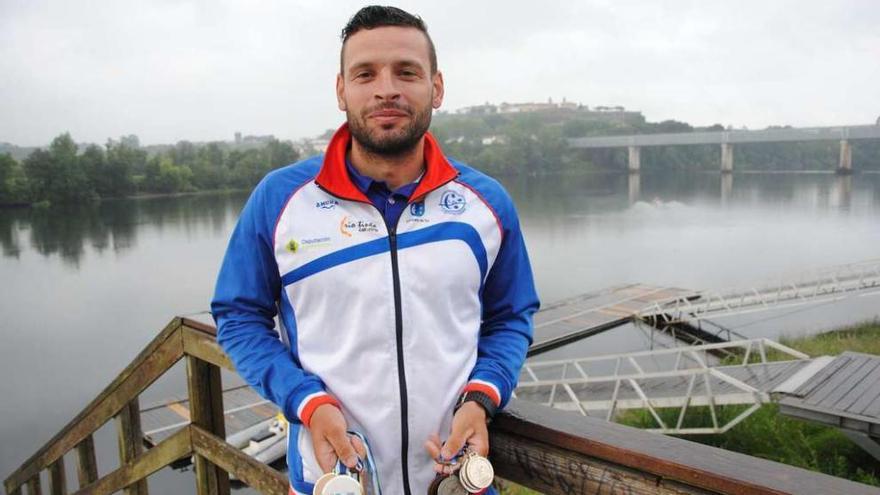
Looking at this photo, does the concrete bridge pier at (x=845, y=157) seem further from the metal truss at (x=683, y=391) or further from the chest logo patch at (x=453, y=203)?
the chest logo patch at (x=453, y=203)

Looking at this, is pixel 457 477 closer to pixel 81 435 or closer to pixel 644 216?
pixel 81 435

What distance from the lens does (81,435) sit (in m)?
2.67

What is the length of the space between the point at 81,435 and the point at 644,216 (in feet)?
165

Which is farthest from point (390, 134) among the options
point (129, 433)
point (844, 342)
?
point (844, 342)

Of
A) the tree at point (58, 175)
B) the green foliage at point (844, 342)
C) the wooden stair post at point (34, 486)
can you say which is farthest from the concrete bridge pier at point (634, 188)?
the wooden stair post at point (34, 486)

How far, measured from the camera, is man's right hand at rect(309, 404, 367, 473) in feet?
4.20

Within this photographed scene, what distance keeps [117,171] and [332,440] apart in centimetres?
7301

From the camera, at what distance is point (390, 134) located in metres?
1.49

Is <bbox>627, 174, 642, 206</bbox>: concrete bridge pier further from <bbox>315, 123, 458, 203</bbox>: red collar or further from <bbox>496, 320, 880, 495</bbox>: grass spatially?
<bbox>315, 123, 458, 203</bbox>: red collar

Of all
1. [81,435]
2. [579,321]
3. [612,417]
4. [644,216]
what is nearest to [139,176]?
[644,216]

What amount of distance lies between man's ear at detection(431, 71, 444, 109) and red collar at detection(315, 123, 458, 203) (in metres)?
0.11

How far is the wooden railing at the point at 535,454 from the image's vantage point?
3.29 feet

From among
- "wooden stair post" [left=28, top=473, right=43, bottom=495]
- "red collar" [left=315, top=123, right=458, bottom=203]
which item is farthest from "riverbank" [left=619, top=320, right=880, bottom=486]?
"red collar" [left=315, top=123, right=458, bottom=203]

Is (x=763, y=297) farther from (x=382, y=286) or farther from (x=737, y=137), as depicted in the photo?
(x=737, y=137)
